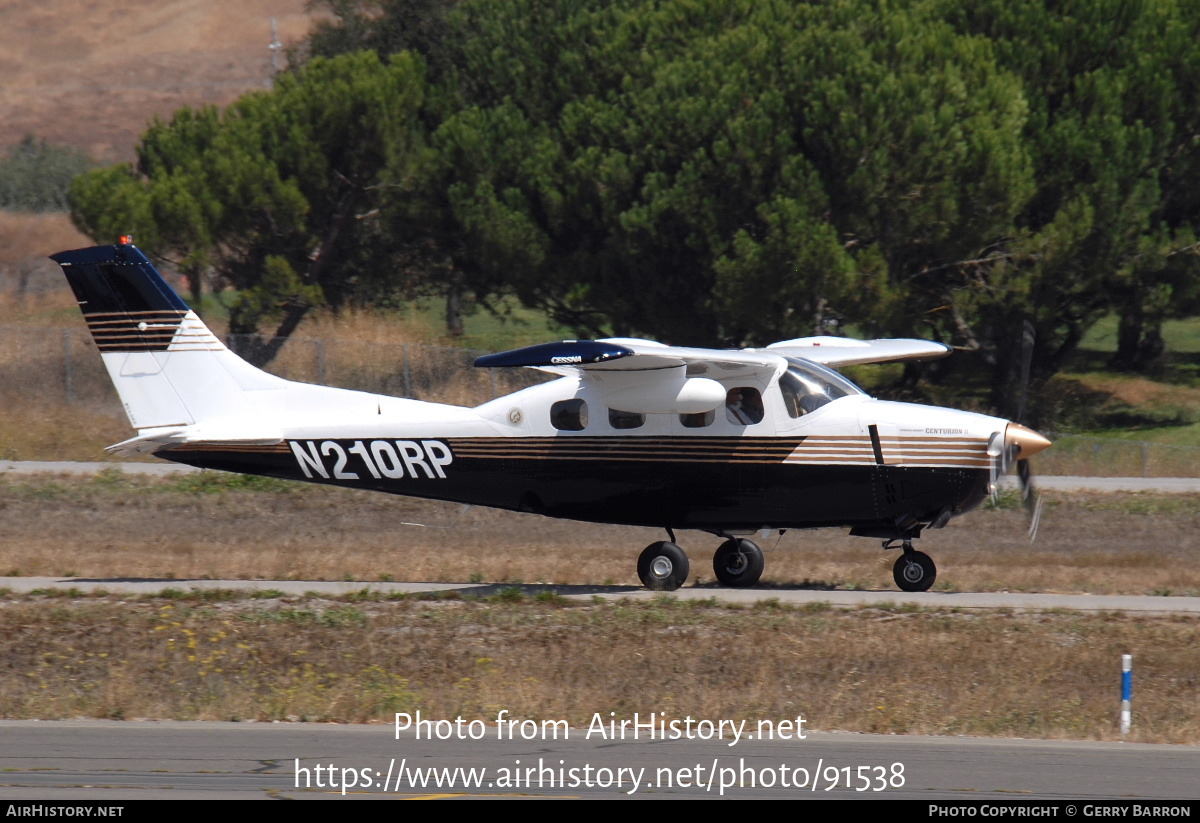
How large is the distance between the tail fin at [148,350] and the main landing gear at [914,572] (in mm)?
7520

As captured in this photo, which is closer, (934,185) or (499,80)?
(934,185)

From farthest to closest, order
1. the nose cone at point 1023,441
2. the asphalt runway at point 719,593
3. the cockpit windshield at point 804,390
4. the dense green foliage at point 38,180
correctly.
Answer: the dense green foliage at point 38,180, the cockpit windshield at point 804,390, the nose cone at point 1023,441, the asphalt runway at point 719,593

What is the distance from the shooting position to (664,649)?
42.7ft

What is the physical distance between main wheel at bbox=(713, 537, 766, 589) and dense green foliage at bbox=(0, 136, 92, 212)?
2199 inches

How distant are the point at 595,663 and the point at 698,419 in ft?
13.0

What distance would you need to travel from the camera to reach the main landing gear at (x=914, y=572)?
15875 mm

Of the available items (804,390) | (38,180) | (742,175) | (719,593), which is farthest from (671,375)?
(38,180)

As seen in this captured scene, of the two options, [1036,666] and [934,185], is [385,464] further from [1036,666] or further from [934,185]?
[934,185]

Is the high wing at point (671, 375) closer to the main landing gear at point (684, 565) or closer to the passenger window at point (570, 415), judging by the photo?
the passenger window at point (570, 415)

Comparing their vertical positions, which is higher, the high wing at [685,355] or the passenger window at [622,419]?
the high wing at [685,355]

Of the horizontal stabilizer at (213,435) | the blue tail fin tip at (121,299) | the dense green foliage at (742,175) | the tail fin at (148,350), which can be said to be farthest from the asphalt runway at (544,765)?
the dense green foliage at (742,175)

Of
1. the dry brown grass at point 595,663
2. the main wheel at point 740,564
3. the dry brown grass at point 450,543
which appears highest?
the dry brown grass at point 595,663
